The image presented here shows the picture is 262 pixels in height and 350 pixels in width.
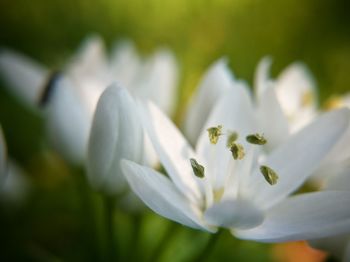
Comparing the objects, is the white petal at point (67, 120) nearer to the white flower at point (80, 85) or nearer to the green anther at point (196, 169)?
the white flower at point (80, 85)

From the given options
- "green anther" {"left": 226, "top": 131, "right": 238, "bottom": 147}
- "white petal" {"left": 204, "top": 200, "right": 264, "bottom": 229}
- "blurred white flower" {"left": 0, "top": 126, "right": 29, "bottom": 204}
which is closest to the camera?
"white petal" {"left": 204, "top": 200, "right": 264, "bottom": 229}

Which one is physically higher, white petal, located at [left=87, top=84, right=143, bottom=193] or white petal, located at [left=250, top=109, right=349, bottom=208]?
white petal, located at [left=250, top=109, right=349, bottom=208]

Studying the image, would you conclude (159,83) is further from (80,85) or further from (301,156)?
(301,156)

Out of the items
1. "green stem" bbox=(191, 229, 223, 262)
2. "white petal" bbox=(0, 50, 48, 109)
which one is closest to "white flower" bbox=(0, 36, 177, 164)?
"white petal" bbox=(0, 50, 48, 109)

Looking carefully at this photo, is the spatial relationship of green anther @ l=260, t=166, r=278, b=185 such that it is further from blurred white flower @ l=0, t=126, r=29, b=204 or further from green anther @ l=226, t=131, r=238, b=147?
blurred white flower @ l=0, t=126, r=29, b=204

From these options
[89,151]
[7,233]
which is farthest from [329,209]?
[7,233]

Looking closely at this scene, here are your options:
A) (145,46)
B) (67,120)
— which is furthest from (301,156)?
(145,46)
